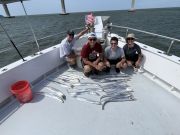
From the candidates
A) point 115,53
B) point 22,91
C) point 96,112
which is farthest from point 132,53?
point 22,91

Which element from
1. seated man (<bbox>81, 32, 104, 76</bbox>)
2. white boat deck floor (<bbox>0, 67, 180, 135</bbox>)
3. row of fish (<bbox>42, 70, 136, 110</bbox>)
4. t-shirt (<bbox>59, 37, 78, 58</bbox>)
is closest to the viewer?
white boat deck floor (<bbox>0, 67, 180, 135</bbox>)

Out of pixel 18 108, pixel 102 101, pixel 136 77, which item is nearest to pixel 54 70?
pixel 18 108

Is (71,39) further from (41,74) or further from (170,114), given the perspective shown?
(170,114)

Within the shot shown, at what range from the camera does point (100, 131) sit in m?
2.57

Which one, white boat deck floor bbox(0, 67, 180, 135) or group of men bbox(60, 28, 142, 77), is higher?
group of men bbox(60, 28, 142, 77)

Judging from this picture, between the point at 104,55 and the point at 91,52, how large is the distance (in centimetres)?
49

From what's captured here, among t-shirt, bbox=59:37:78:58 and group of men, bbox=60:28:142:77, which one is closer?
group of men, bbox=60:28:142:77

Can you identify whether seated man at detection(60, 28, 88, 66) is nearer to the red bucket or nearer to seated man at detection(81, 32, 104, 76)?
seated man at detection(81, 32, 104, 76)

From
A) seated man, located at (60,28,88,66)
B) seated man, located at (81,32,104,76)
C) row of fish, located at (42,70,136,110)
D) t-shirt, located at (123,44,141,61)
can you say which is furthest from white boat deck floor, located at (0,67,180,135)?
seated man, located at (60,28,88,66)

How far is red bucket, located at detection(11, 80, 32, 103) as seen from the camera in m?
3.17

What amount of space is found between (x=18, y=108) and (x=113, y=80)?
2436 millimetres

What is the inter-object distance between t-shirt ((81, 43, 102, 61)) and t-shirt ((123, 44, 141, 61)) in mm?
813

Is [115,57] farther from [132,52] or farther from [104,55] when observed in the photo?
[132,52]

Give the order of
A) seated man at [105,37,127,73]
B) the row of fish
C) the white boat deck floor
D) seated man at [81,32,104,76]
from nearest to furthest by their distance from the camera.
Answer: the white boat deck floor → the row of fish → seated man at [81,32,104,76] → seated man at [105,37,127,73]
